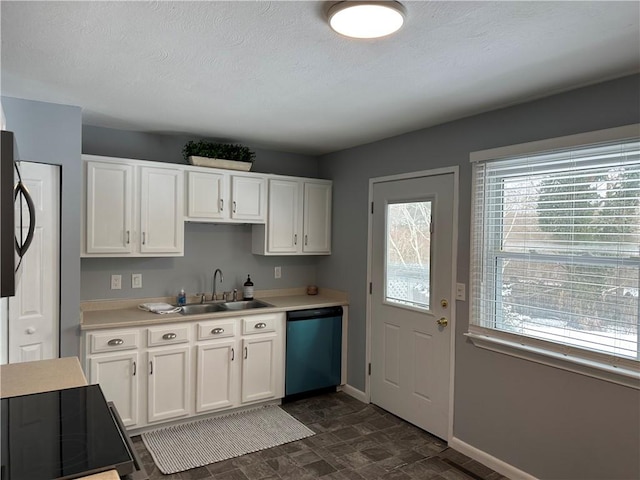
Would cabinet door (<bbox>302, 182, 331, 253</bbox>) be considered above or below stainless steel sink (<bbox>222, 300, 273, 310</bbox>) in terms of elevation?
above

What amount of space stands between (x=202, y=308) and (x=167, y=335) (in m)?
0.63

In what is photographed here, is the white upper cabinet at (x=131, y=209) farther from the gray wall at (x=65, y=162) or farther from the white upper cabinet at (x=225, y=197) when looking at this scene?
the gray wall at (x=65, y=162)

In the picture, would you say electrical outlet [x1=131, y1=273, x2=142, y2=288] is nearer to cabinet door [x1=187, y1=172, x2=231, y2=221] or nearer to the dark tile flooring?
cabinet door [x1=187, y1=172, x2=231, y2=221]

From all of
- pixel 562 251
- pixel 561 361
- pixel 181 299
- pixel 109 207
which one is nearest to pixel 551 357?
pixel 561 361

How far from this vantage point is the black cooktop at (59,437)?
113cm

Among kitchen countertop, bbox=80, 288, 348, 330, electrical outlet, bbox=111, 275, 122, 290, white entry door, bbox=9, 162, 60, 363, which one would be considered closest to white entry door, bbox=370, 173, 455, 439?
kitchen countertop, bbox=80, 288, 348, 330

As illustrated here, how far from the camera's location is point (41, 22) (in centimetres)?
176

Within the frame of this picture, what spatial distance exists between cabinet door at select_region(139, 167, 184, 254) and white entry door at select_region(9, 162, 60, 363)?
2.10 feet

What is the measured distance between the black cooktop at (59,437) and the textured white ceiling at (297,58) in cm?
145

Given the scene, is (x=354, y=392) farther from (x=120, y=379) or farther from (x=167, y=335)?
(x=120, y=379)

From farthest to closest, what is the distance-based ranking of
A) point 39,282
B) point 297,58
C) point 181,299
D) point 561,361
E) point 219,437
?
point 181,299 < point 219,437 < point 39,282 < point 561,361 < point 297,58

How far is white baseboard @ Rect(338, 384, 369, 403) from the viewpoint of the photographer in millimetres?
4016

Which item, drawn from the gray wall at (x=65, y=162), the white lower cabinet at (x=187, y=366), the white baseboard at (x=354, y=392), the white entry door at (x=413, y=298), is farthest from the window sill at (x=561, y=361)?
the gray wall at (x=65, y=162)

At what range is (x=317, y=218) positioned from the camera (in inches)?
173
